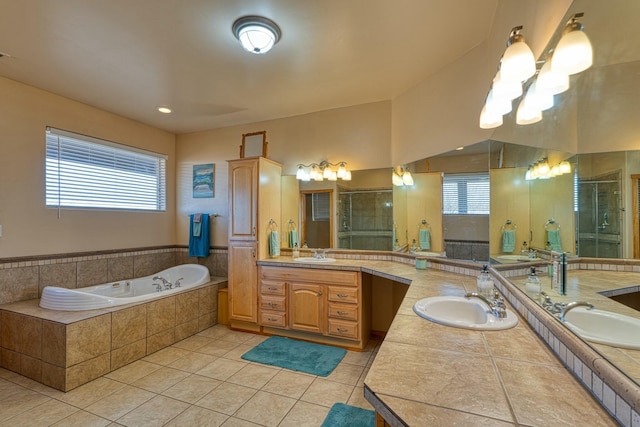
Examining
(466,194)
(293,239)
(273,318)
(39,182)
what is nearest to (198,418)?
(273,318)

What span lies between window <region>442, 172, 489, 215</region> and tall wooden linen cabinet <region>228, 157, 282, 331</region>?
202 cm

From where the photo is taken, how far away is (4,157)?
2648mm

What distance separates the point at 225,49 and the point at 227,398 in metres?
2.71

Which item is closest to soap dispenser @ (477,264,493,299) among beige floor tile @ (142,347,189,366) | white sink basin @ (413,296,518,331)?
white sink basin @ (413,296,518,331)

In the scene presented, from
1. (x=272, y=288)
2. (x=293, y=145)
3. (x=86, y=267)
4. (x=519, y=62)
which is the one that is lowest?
(x=272, y=288)

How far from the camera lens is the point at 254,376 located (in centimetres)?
240

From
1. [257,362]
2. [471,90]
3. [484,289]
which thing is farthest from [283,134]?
[484,289]

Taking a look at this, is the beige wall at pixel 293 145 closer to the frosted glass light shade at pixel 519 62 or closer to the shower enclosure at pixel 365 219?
the shower enclosure at pixel 365 219

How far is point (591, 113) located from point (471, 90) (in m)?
1.37

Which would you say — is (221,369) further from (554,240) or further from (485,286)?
(554,240)

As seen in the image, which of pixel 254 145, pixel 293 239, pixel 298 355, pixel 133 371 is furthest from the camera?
pixel 254 145

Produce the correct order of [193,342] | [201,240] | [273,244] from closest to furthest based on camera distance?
[193,342], [273,244], [201,240]

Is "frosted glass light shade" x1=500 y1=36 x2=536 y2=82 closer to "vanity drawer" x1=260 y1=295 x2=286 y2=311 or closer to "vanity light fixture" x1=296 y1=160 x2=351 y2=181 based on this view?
"vanity light fixture" x1=296 y1=160 x2=351 y2=181

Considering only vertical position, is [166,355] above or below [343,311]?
below
